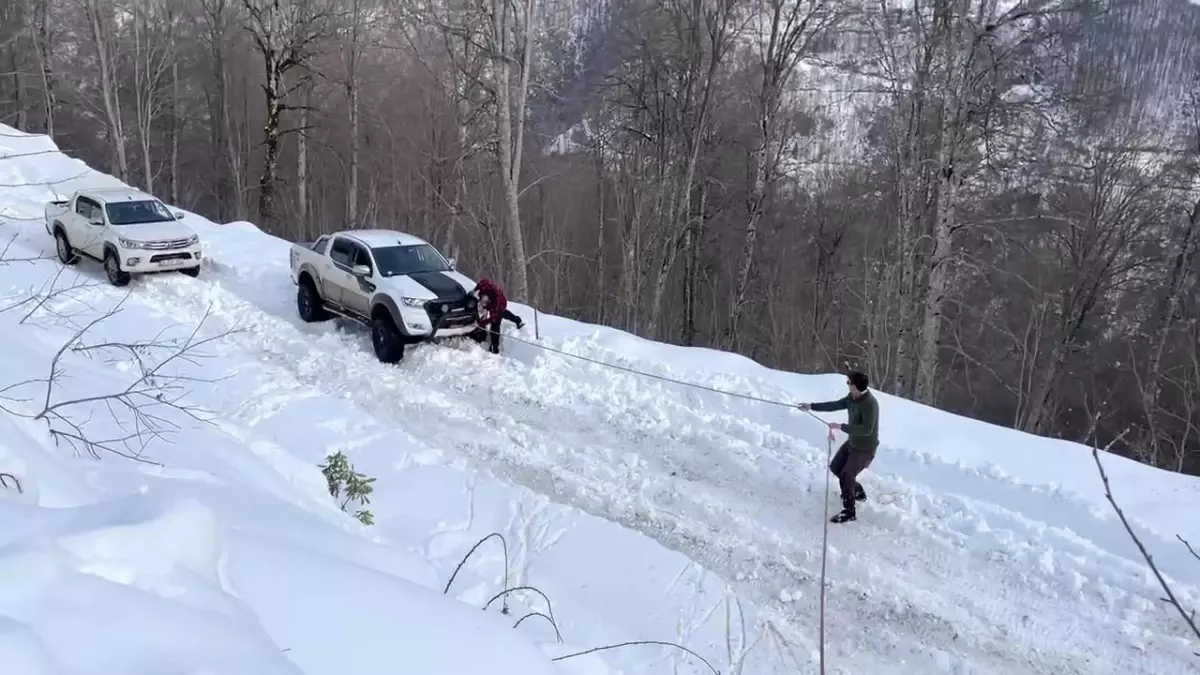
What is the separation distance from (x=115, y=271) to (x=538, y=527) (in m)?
11.2

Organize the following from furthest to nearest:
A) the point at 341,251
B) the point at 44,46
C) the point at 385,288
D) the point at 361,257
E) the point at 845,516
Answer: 1. the point at 44,46
2. the point at 341,251
3. the point at 361,257
4. the point at 385,288
5. the point at 845,516

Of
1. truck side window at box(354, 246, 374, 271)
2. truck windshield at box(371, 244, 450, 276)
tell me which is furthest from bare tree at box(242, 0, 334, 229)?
truck windshield at box(371, 244, 450, 276)

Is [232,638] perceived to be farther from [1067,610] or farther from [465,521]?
[1067,610]

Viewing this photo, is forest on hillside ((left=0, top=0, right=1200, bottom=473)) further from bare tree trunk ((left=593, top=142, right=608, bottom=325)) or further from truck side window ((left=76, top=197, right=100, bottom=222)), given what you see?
truck side window ((left=76, top=197, right=100, bottom=222))

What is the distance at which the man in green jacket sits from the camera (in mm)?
8156

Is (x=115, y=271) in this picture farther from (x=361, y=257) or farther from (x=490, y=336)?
(x=490, y=336)

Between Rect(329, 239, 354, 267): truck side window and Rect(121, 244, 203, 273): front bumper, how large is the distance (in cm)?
346

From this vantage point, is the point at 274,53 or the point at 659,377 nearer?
the point at 659,377

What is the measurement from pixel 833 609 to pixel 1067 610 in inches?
79.3

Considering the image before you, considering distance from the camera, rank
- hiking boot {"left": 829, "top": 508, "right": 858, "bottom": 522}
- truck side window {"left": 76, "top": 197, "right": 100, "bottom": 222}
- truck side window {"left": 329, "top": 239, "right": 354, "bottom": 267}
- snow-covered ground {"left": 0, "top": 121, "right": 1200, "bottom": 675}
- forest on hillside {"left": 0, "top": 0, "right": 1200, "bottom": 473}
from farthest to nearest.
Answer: truck side window {"left": 76, "top": 197, "right": 100, "bottom": 222} < forest on hillside {"left": 0, "top": 0, "right": 1200, "bottom": 473} < truck side window {"left": 329, "top": 239, "right": 354, "bottom": 267} < hiking boot {"left": 829, "top": 508, "right": 858, "bottom": 522} < snow-covered ground {"left": 0, "top": 121, "right": 1200, "bottom": 675}

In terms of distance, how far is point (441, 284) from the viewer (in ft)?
41.9

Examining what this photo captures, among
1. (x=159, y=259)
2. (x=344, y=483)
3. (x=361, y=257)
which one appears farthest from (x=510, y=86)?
(x=344, y=483)

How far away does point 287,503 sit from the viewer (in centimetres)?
584

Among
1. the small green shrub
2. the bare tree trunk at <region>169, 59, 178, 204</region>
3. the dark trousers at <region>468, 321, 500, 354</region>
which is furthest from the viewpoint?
the bare tree trunk at <region>169, 59, 178, 204</region>
